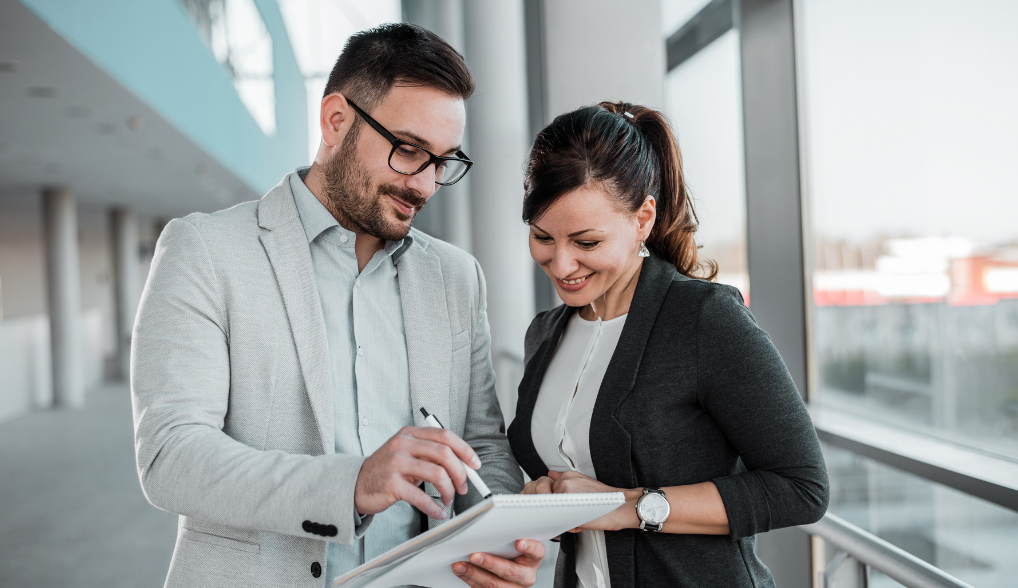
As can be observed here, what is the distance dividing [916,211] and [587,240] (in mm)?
1338

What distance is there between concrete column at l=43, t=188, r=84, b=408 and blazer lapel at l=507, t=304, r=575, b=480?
12089 mm

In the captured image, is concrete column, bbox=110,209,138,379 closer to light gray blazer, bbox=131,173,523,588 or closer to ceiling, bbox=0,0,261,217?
ceiling, bbox=0,0,261,217

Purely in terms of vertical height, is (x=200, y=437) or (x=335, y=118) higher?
(x=335, y=118)

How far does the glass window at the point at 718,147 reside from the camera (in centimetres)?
321

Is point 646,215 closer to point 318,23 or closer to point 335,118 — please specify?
point 335,118

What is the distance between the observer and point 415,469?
1025mm

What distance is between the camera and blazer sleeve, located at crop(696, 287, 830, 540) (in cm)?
122

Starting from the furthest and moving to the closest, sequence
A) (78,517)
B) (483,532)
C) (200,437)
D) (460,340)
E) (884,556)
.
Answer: (78,517) → (460,340) → (884,556) → (200,437) → (483,532)

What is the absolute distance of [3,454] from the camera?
768 centimetres

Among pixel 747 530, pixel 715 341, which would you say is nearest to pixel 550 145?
pixel 715 341

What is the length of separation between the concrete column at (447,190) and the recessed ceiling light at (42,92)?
3.02 m

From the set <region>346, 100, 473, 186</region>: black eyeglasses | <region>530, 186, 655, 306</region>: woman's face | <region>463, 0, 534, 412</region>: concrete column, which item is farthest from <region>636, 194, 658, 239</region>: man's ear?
<region>463, 0, 534, 412</region>: concrete column

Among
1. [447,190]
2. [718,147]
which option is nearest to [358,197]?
[718,147]

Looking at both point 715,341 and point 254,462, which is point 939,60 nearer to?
point 715,341
